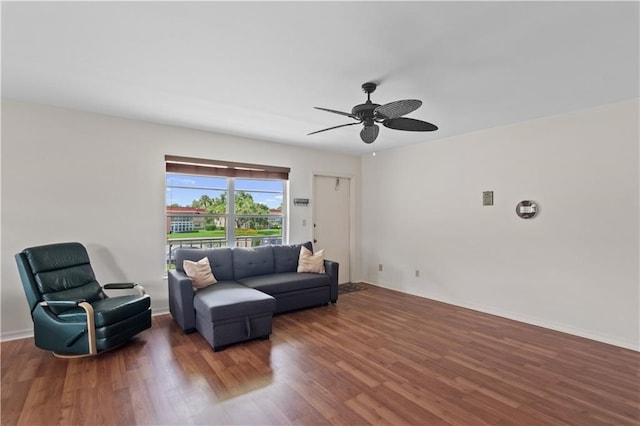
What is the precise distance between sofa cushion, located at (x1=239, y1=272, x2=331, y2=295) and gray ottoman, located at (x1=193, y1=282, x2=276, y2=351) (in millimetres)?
531

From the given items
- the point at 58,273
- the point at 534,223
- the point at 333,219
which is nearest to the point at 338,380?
the point at 58,273

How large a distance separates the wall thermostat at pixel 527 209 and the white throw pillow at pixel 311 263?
2.81m

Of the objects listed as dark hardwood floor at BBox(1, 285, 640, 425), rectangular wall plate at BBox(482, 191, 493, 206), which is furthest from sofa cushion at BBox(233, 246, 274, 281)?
rectangular wall plate at BBox(482, 191, 493, 206)

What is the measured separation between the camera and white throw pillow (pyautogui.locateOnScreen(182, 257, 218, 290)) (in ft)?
12.5

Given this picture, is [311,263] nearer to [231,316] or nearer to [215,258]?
[215,258]

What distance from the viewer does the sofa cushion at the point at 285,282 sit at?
4.07 metres

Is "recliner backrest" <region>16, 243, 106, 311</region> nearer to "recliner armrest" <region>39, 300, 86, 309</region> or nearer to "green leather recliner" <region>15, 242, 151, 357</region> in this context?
"green leather recliner" <region>15, 242, 151, 357</region>

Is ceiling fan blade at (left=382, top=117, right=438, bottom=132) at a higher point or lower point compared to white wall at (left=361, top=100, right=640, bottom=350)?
higher

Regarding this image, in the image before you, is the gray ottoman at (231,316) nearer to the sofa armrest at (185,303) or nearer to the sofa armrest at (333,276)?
the sofa armrest at (185,303)

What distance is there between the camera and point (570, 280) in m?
3.61

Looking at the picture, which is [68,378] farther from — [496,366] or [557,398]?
[557,398]

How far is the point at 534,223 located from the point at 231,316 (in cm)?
380

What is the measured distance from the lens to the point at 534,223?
3.90 m

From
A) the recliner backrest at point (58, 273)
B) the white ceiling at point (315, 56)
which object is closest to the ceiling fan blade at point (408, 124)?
the white ceiling at point (315, 56)
